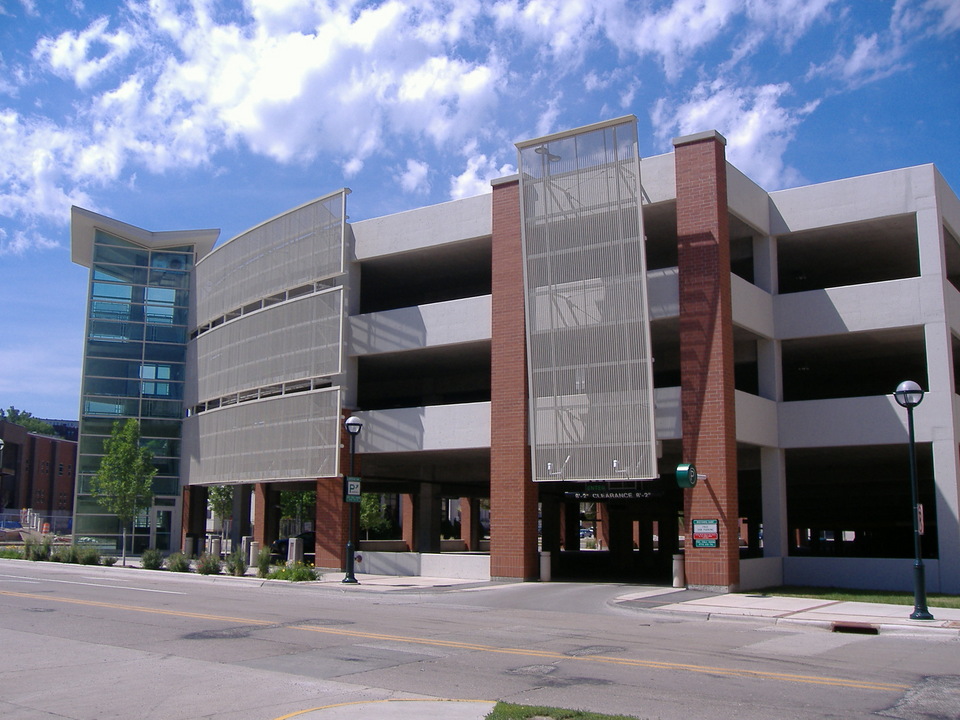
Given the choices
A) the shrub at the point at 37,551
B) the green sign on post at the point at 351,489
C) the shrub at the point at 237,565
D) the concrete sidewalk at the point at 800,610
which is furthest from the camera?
the shrub at the point at 37,551

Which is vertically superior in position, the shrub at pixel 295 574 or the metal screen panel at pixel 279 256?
the metal screen panel at pixel 279 256

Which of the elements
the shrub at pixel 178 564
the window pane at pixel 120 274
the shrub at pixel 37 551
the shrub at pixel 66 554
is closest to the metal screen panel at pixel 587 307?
the shrub at pixel 178 564

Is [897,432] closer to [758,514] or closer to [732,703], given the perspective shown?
[732,703]

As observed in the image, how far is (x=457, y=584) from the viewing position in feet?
88.8

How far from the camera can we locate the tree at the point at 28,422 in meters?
132

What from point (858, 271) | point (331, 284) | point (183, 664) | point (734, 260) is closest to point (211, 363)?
point (331, 284)

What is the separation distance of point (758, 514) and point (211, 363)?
1191 inches

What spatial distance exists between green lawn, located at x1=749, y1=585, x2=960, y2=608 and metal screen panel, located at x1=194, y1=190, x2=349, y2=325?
1846 cm

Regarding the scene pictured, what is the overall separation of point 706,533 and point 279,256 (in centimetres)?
2059

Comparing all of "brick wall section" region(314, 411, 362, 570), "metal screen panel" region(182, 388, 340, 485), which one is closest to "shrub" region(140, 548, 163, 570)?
"metal screen panel" region(182, 388, 340, 485)

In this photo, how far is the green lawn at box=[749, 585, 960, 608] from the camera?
2167 centimetres

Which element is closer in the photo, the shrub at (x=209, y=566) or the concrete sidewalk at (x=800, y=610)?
the concrete sidewalk at (x=800, y=610)

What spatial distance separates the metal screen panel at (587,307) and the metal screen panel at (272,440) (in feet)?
30.1

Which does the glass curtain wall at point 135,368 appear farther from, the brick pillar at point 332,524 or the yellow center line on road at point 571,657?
the yellow center line on road at point 571,657
